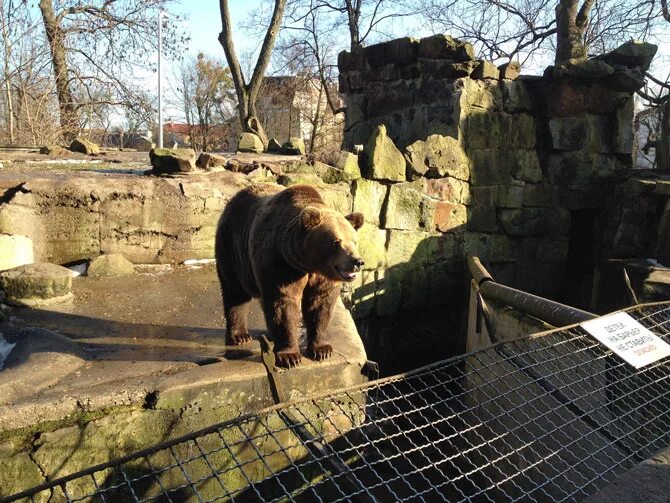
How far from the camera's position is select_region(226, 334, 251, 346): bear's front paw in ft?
13.1

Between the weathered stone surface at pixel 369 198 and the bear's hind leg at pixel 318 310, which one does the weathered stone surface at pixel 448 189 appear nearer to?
the weathered stone surface at pixel 369 198

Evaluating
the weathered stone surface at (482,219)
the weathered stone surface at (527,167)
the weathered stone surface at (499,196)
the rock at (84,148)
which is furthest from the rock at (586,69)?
the rock at (84,148)

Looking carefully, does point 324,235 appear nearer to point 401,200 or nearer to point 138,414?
point 138,414

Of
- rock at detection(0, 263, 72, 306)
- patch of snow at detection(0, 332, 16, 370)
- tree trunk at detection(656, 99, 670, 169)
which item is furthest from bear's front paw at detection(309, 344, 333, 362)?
tree trunk at detection(656, 99, 670, 169)

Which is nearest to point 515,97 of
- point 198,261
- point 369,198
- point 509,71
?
point 509,71

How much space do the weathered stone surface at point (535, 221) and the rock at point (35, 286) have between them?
7.27 m

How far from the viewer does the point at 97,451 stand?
3.07 meters

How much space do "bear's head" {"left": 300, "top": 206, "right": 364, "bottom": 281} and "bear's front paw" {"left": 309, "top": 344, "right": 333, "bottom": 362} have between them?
55cm

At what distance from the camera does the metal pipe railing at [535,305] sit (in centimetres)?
392

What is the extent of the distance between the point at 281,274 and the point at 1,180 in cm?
389

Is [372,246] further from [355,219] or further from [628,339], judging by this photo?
[628,339]

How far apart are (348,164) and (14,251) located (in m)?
4.19

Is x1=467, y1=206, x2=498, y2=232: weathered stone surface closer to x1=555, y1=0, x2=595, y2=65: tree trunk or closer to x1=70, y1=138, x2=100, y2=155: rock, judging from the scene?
x1=555, y1=0, x2=595, y2=65: tree trunk

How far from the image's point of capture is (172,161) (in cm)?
655
